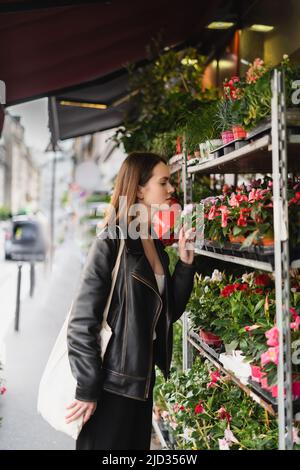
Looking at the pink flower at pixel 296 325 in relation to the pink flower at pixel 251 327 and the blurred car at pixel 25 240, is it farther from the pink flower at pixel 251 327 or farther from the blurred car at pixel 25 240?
the blurred car at pixel 25 240

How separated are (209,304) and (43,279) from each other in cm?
1033

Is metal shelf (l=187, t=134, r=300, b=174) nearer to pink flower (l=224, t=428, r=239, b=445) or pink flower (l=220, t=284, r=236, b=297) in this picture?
pink flower (l=220, t=284, r=236, b=297)

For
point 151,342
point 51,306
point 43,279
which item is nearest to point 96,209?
point 43,279

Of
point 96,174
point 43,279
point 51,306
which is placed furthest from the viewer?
point 43,279

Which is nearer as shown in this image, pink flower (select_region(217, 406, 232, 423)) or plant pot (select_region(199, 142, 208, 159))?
pink flower (select_region(217, 406, 232, 423))

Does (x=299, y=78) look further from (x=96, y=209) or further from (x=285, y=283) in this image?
(x=96, y=209)

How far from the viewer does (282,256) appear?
5.26 feet

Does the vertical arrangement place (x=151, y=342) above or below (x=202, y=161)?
below

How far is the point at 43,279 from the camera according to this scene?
488 inches

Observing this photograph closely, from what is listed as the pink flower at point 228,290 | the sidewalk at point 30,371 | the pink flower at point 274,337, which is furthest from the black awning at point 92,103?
the pink flower at point 274,337

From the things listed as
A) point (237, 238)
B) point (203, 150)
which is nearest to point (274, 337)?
point (237, 238)

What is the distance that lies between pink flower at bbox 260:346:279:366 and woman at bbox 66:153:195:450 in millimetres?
433

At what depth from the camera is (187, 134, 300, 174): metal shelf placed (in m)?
1.70

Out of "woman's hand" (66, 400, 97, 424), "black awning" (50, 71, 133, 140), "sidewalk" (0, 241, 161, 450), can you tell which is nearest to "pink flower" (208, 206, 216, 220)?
"woman's hand" (66, 400, 97, 424)
